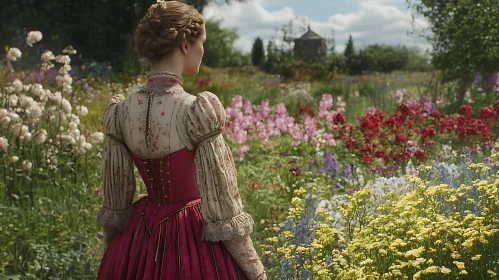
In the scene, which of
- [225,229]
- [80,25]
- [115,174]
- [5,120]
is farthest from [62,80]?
[80,25]

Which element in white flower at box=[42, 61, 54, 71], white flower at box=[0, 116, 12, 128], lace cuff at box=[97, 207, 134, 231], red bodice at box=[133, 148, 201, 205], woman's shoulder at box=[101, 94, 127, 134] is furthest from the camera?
white flower at box=[42, 61, 54, 71]

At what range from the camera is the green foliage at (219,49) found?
36.5 m

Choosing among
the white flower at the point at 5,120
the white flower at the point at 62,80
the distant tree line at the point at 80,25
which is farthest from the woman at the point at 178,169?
the distant tree line at the point at 80,25

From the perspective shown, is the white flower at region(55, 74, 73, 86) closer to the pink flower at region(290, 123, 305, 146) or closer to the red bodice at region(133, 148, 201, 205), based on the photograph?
the pink flower at region(290, 123, 305, 146)

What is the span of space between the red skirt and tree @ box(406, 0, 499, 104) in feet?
30.2

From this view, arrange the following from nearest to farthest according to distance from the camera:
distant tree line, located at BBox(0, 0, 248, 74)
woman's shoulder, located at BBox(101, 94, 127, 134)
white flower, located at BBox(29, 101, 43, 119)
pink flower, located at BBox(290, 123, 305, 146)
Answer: woman's shoulder, located at BBox(101, 94, 127, 134) < white flower, located at BBox(29, 101, 43, 119) < pink flower, located at BBox(290, 123, 305, 146) < distant tree line, located at BBox(0, 0, 248, 74)

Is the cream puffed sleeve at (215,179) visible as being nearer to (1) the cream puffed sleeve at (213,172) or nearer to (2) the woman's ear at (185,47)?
(1) the cream puffed sleeve at (213,172)

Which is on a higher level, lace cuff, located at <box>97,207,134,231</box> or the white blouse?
the white blouse

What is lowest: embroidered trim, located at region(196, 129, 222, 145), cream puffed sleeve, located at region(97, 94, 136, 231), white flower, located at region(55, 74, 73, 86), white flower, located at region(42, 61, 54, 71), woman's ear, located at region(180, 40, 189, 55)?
cream puffed sleeve, located at region(97, 94, 136, 231)

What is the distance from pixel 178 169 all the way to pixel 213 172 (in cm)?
18

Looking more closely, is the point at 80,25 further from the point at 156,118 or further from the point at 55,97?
the point at 156,118

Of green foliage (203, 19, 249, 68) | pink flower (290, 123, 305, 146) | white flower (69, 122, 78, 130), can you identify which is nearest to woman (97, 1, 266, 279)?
white flower (69, 122, 78, 130)

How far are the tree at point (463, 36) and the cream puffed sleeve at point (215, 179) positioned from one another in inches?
361

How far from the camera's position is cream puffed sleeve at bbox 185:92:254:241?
2.35 metres
